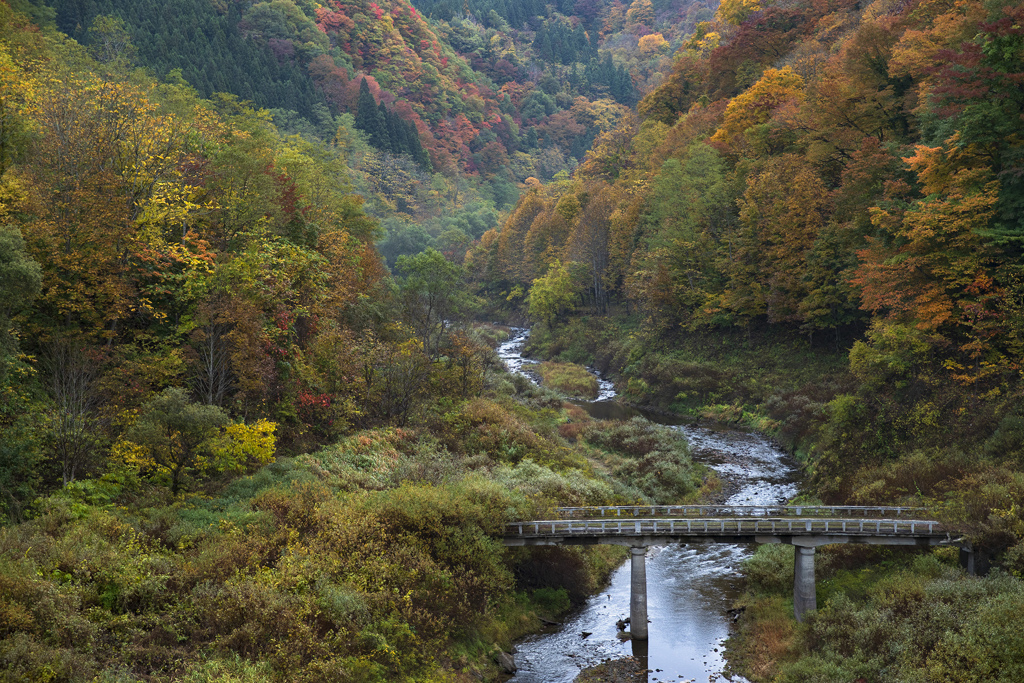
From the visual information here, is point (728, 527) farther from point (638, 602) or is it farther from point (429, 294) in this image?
point (429, 294)

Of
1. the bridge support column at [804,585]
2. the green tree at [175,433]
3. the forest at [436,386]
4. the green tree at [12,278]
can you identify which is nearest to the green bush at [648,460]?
the forest at [436,386]

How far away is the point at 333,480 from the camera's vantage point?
29234 millimetres

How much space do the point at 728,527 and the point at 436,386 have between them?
913 inches

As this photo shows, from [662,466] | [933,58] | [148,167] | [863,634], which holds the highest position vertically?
[933,58]

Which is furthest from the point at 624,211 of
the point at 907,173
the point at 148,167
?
the point at 148,167

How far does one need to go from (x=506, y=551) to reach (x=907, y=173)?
3411cm

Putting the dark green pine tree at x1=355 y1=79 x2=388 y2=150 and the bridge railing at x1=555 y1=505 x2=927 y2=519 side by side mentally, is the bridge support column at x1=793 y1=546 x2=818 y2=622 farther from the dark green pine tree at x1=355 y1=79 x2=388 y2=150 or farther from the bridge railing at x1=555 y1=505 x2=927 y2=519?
the dark green pine tree at x1=355 y1=79 x2=388 y2=150

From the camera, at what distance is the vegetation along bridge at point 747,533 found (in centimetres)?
2644

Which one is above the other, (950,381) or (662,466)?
(950,381)

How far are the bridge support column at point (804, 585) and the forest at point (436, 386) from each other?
2.49ft

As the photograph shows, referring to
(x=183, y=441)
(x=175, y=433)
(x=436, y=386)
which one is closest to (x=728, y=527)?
(x=183, y=441)

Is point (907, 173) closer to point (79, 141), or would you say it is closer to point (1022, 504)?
point (1022, 504)

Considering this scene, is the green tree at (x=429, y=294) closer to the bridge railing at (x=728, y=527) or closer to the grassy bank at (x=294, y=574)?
the grassy bank at (x=294, y=574)

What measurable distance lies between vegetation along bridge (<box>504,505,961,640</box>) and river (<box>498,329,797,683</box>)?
1.46 m
